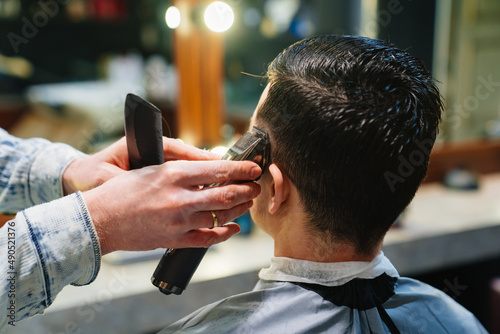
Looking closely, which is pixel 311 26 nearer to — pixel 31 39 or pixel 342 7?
pixel 342 7

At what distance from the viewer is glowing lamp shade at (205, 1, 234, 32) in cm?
230

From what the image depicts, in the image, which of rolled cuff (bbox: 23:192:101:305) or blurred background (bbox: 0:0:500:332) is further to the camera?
blurred background (bbox: 0:0:500:332)

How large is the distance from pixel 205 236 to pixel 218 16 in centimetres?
164

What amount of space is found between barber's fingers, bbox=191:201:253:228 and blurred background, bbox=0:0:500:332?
66 cm

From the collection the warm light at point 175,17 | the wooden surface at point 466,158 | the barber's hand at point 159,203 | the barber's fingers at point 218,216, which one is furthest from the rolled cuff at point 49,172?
the wooden surface at point 466,158

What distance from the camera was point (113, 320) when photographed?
1780 millimetres

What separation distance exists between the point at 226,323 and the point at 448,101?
2794mm

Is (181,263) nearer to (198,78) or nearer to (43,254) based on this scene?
Result: (43,254)

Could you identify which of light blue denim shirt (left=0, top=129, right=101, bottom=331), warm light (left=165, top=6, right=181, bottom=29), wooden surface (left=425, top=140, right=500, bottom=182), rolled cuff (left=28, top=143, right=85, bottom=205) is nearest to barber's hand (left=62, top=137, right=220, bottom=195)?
rolled cuff (left=28, top=143, right=85, bottom=205)

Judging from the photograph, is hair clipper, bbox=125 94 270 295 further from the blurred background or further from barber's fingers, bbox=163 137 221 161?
the blurred background

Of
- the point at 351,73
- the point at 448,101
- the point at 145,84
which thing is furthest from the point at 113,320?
the point at 448,101

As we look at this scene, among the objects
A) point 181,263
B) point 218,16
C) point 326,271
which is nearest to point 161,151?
point 181,263

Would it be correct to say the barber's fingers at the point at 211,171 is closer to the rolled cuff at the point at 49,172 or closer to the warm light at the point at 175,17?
the rolled cuff at the point at 49,172

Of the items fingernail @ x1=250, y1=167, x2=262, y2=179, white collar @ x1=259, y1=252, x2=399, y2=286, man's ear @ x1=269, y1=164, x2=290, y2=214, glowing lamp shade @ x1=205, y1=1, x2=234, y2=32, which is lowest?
white collar @ x1=259, y1=252, x2=399, y2=286
